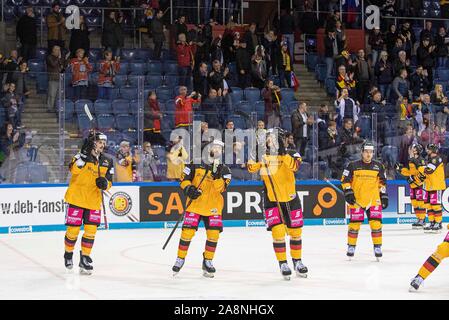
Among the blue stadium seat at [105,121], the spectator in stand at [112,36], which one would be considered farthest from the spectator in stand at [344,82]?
the blue stadium seat at [105,121]

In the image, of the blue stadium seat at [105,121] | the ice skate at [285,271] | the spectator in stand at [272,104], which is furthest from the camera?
the spectator in stand at [272,104]

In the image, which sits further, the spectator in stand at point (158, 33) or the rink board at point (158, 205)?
the spectator in stand at point (158, 33)

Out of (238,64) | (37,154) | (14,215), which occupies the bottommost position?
(14,215)

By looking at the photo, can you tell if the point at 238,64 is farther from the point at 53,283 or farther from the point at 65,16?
the point at 53,283

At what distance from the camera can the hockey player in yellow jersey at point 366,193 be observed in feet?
45.1

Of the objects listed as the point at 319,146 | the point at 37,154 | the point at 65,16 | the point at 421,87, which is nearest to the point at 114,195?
the point at 37,154

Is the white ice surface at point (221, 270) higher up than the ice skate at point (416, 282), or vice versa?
the ice skate at point (416, 282)

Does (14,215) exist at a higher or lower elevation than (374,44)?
lower

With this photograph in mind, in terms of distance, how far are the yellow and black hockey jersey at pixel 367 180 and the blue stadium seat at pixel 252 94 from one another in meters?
7.58

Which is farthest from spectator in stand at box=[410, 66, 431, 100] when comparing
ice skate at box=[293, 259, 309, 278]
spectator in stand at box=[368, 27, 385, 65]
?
ice skate at box=[293, 259, 309, 278]

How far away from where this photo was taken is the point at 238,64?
21.8 m

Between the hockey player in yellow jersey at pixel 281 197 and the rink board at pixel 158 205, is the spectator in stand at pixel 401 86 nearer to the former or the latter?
the rink board at pixel 158 205

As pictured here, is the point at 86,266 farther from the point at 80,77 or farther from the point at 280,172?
the point at 80,77
